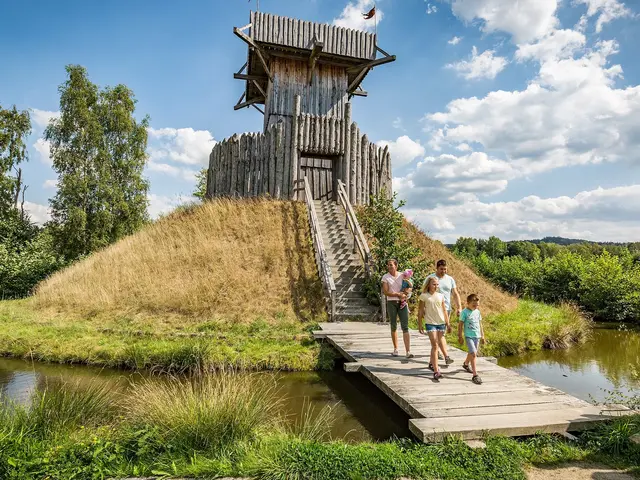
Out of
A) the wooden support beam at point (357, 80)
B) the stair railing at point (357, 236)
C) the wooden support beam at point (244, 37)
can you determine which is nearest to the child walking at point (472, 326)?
the stair railing at point (357, 236)

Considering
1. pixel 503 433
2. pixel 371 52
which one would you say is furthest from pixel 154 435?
pixel 371 52

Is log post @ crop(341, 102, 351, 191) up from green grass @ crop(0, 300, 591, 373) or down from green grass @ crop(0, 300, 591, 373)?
up

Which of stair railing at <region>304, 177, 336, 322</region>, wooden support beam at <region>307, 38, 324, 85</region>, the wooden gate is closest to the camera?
stair railing at <region>304, 177, 336, 322</region>

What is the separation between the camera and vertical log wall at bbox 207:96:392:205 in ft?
57.8

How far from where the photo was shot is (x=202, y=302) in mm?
12586

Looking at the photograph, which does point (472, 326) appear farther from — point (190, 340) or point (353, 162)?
point (353, 162)

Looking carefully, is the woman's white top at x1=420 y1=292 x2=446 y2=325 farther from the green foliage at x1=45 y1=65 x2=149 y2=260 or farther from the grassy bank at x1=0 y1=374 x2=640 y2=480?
the green foliage at x1=45 y1=65 x2=149 y2=260

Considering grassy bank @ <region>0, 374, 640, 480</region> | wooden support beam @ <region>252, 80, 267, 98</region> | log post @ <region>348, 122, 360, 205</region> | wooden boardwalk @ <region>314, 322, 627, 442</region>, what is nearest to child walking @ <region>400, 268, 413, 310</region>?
wooden boardwalk @ <region>314, 322, 627, 442</region>

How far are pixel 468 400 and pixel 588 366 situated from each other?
7.32 metres

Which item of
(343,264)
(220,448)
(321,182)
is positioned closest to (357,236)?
(343,264)

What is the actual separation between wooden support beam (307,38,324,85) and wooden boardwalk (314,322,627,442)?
48.6 ft

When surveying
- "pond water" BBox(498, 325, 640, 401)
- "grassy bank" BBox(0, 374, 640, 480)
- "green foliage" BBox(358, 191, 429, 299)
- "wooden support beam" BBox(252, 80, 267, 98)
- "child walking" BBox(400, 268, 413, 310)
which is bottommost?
"pond water" BBox(498, 325, 640, 401)

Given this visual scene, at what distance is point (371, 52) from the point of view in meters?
20.3

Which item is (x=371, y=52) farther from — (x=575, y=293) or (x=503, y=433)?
(x=503, y=433)
